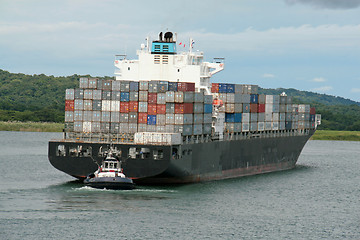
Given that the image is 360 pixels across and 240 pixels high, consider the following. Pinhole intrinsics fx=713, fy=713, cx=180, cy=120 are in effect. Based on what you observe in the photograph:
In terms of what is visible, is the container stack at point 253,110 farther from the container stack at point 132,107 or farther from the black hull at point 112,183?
the black hull at point 112,183

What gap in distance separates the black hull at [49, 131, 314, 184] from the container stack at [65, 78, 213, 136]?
272cm

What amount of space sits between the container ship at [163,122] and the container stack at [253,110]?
0.35 ft

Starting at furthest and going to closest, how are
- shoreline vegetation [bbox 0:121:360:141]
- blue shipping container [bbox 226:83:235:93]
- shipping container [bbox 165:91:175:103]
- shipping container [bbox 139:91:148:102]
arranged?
shoreline vegetation [bbox 0:121:360:141], blue shipping container [bbox 226:83:235:93], shipping container [bbox 139:91:148:102], shipping container [bbox 165:91:175:103]

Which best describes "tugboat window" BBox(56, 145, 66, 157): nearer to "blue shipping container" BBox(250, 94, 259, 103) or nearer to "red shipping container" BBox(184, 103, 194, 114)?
"red shipping container" BBox(184, 103, 194, 114)

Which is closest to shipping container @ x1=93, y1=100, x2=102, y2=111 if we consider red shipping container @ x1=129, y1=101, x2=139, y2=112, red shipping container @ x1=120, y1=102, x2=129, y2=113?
red shipping container @ x1=120, y1=102, x2=129, y2=113

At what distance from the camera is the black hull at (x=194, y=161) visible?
58094 mm

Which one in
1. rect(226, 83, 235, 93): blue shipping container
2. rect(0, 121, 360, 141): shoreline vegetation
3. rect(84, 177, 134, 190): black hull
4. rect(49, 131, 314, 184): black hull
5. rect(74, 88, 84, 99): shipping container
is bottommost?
rect(84, 177, 134, 190): black hull

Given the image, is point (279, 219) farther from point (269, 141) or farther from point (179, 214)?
point (269, 141)

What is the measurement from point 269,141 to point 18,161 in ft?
92.5

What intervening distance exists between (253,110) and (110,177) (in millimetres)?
25704

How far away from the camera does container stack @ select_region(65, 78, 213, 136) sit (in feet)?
201

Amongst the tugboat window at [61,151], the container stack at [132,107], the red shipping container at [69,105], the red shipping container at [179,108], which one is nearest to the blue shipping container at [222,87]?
the container stack at [132,107]

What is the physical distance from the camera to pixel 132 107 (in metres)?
62.3

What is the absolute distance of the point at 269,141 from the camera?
262 feet
